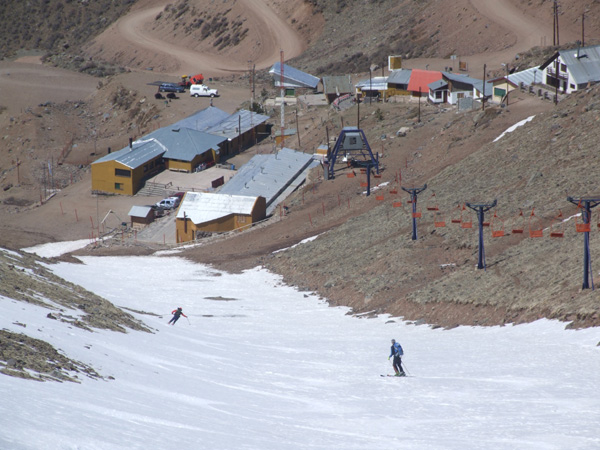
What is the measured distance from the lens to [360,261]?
158 feet

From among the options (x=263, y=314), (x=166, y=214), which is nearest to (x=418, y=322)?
(x=263, y=314)

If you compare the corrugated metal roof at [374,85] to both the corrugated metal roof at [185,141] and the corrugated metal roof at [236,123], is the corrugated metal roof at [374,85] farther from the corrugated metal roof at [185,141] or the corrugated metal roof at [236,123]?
the corrugated metal roof at [185,141]

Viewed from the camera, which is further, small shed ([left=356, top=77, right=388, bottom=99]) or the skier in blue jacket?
small shed ([left=356, top=77, right=388, bottom=99])

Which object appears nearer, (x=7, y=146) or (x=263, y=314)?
(x=263, y=314)

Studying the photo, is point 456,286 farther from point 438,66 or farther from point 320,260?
point 438,66

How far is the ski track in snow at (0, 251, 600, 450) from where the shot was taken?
1841 cm

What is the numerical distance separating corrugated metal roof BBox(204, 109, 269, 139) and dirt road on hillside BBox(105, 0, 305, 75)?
29210 millimetres

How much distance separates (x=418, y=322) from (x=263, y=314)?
7.96 metres

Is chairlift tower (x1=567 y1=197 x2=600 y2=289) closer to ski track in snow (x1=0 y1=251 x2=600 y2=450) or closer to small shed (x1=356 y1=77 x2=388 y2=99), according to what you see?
ski track in snow (x1=0 y1=251 x2=600 y2=450)

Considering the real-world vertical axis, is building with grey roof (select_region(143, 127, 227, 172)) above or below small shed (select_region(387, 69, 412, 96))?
below

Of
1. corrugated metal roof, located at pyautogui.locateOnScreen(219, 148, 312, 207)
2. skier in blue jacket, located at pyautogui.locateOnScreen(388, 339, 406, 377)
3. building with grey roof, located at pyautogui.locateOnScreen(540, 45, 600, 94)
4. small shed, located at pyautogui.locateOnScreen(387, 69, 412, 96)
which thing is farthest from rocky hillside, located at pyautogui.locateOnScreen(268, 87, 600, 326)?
small shed, located at pyautogui.locateOnScreen(387, 69, 412, 96)

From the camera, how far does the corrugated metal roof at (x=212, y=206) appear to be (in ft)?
222

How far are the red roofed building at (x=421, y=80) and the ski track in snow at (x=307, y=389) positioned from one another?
5348 cm

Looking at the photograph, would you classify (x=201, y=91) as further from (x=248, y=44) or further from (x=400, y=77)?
(x=400, y=77)
